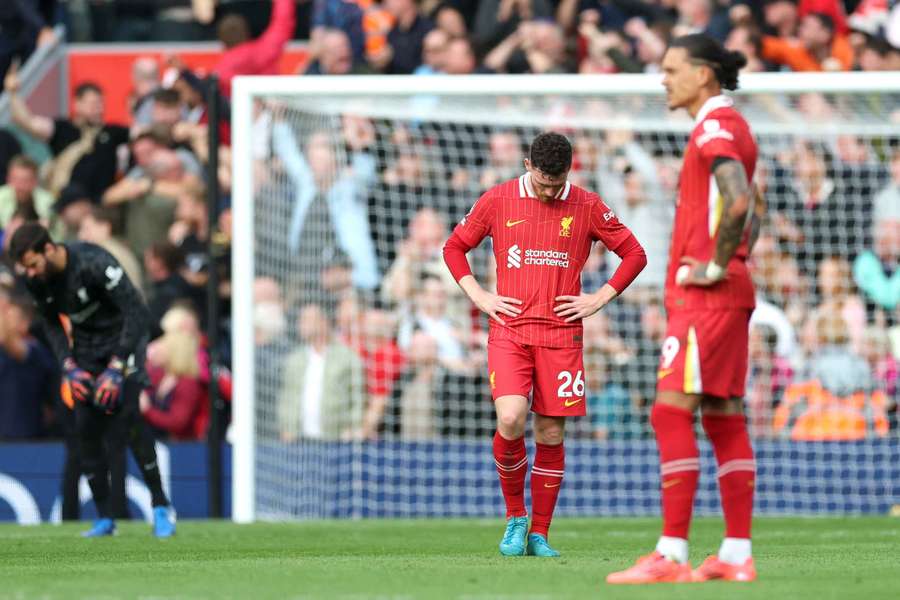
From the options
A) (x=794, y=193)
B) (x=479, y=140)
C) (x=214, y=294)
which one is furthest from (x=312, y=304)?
(x=794, y=193)

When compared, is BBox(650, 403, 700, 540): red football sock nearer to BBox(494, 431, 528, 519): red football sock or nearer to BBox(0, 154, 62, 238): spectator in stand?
BBox(494, 431, 528, 519): red football sock

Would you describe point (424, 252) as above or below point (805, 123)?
below

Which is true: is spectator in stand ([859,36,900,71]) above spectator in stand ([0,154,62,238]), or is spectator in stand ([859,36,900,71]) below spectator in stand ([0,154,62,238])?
above

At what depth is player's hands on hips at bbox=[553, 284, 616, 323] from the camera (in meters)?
8.89

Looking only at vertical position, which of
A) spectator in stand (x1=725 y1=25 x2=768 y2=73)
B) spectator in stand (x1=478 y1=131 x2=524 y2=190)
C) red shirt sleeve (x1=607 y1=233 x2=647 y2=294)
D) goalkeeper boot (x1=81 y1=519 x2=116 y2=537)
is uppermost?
spectator in stand (x1=725 y1=25 x2=768 y2=73)

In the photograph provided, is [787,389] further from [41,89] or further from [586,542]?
[41,89]

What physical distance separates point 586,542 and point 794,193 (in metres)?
5.80

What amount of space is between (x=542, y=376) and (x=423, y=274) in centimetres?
639

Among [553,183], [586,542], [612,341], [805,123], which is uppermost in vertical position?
[805,123]

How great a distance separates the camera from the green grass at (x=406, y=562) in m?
6.85

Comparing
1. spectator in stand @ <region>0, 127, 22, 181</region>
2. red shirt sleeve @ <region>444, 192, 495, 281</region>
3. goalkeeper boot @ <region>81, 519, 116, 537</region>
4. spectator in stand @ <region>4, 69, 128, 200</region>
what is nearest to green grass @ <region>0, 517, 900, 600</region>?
goalkeeper boot @ <region>81, 519, 116, 537</region>

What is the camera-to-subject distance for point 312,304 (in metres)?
15.3

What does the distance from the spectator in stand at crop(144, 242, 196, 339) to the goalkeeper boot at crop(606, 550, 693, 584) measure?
9149 mm

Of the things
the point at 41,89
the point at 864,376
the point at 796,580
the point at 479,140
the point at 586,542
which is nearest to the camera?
the point at 796,580
